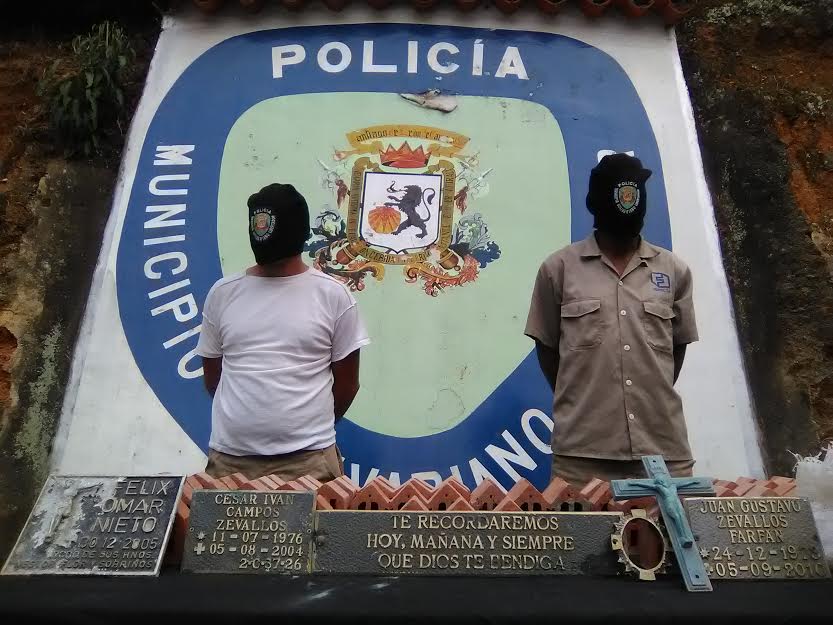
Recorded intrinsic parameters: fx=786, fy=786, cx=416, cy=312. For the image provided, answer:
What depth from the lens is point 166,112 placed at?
4418 mm

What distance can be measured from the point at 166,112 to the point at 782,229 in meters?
3.41

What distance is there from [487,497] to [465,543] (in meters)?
0.25

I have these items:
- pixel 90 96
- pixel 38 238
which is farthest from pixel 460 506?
pixel 90 96

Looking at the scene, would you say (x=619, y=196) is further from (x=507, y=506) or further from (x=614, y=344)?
(x=507, y=506)

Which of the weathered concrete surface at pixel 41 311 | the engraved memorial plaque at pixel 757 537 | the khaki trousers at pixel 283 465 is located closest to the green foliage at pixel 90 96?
the weathered concrete surface at pixel 41 311

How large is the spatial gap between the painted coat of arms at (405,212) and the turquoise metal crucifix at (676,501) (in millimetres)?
2067

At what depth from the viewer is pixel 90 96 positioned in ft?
14.7

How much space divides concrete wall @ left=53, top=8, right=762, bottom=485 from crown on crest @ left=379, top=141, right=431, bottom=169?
0.11 ft

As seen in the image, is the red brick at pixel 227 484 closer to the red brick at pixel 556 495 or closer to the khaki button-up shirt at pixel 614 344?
the red brick at pixel 556 495

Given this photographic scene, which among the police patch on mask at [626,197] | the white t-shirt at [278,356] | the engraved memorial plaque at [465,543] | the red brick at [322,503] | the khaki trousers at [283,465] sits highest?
the police patch on mask at [626,197]

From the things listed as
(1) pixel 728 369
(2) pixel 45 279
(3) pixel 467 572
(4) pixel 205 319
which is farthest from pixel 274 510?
(2) pixel 45 279

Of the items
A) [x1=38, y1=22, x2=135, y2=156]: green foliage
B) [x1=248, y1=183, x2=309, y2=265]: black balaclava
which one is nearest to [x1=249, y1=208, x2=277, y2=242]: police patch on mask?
[x1=248, y1=183, x2=309, y2=265]: black balaclava

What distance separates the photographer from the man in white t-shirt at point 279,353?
242 centimetres

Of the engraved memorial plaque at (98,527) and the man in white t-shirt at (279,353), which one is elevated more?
the man in white t-shirt at (279,353)
